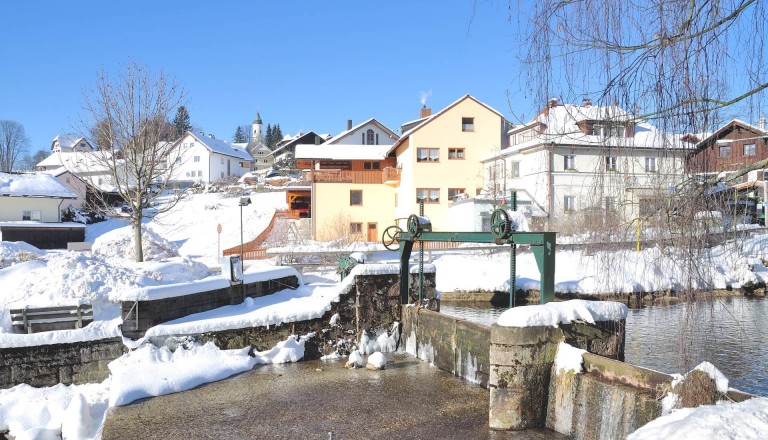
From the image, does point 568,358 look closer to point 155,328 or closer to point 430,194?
point 155,328

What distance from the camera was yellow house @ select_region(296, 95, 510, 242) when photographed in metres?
41.2

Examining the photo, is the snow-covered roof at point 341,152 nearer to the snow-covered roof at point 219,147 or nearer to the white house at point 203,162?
the white house at point 203,162

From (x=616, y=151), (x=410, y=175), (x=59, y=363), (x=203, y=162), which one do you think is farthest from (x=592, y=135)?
(x=203, y=162)

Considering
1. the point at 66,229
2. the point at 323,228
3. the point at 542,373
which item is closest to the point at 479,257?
the point at 323,228

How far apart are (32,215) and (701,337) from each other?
4918cm

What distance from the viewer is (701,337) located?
489cm

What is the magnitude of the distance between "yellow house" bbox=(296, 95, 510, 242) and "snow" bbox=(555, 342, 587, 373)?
31.0 meters

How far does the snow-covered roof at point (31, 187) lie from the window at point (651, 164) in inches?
1855

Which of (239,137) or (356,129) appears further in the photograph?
(239,137)

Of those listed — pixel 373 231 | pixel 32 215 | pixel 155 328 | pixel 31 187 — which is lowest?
pixel 155 328

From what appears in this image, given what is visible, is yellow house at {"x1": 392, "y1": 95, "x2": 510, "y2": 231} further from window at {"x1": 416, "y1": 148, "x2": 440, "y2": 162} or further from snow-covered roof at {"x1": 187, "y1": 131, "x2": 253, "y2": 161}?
snow-covered roof at {"x1": 187, "y1": 131, "x2": 253, "y2": 161}

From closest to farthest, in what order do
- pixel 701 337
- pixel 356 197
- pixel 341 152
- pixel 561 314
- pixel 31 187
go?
pixel 701 337, pixel 561 314, pixel 31 187, pixel 356 197, pixel 341 152

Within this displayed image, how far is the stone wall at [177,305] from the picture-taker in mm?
12555

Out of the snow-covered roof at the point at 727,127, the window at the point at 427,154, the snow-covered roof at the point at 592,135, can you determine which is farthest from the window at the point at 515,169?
the snow-covered roof at the point at 727,127
